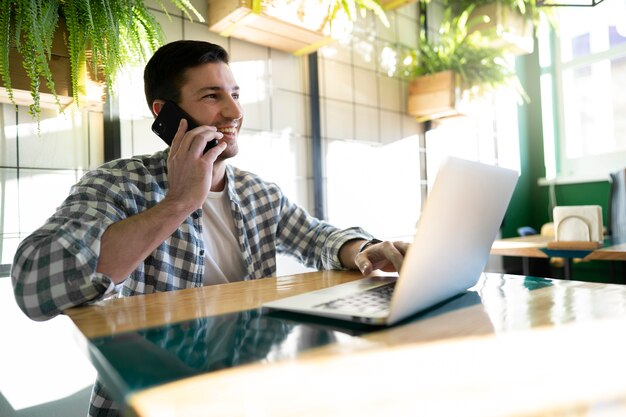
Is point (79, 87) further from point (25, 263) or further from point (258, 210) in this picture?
point (25, 263)

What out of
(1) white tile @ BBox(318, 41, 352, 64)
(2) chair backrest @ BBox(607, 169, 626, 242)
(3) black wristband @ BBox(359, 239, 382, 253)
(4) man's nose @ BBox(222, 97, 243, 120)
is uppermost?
(1) white tile @ BBox(318, 41, 352, 64)

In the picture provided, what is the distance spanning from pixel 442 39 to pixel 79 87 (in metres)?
2.41

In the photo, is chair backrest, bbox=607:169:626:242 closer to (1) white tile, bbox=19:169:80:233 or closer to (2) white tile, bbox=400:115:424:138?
(2) white tile, bbox=400:115:424:138

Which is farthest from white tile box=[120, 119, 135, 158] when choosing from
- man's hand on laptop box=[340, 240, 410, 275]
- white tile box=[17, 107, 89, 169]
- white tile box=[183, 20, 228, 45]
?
man's hand on laptop box=[340, 240, 410, 275]

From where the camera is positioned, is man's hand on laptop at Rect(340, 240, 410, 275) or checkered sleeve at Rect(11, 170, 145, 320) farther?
man's hand on laptop at Rect(340, 240, 410, 275)

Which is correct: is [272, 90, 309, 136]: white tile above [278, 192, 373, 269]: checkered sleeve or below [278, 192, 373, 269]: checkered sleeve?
above

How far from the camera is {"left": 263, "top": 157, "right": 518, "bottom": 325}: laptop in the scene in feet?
1.87

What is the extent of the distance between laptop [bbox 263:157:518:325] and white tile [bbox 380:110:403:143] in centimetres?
206

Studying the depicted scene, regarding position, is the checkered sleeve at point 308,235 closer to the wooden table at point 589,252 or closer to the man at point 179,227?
the man at point 179,227

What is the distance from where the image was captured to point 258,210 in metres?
1.39

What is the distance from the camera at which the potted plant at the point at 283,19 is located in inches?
73.1

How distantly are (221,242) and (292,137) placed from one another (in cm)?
120

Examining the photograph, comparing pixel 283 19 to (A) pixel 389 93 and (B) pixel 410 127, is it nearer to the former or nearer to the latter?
(A) pixel 389 93

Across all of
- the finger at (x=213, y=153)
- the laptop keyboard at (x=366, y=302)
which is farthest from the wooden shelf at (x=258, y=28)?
the laptop keyboard at (x=366, y=302)
